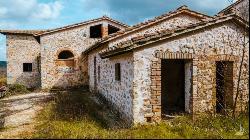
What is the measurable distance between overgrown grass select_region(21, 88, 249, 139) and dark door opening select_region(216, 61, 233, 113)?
32.8 inches

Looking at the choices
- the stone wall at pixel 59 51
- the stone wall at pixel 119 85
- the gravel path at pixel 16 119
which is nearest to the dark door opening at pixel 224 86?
the stone wall at pixel 119 85

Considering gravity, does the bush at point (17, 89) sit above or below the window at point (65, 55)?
below

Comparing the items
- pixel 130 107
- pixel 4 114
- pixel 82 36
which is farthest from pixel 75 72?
pixel 130 107

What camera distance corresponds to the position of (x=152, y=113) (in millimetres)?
9578

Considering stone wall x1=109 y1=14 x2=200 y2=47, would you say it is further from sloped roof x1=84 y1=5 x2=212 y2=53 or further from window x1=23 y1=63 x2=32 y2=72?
window x1=23 y1=63 x2=32 y2=72

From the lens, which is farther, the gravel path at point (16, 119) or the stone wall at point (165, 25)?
the stone wall at point (165, 25)

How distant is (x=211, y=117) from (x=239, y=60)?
2236mm

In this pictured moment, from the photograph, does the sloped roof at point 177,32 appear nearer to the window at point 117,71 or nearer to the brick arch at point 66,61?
the window at point 117,71

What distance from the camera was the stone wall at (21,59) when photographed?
2498cm

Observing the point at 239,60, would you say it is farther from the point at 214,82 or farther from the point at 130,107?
the point at 130,107

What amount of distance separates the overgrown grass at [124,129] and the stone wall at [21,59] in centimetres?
1375

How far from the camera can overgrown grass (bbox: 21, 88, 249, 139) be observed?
26.9 ft

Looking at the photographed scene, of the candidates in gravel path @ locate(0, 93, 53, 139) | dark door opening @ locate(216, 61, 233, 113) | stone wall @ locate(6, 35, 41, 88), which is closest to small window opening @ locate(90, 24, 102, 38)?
stone wall @ locate(6, 35, 41, 88)

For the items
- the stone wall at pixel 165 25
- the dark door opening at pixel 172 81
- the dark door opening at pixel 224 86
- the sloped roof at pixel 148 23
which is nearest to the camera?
the dark door opening at pixel 224 86
